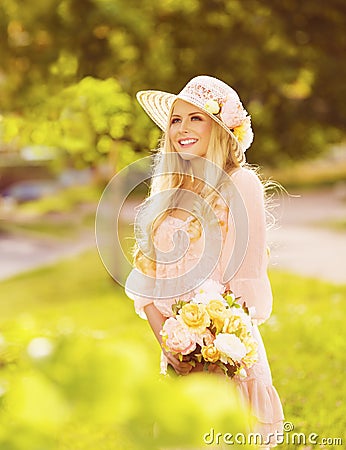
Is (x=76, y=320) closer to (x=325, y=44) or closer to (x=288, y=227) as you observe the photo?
(x=325, y=44)

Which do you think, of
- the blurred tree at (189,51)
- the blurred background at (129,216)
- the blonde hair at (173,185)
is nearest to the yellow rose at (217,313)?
the blonde hair at (173,185)

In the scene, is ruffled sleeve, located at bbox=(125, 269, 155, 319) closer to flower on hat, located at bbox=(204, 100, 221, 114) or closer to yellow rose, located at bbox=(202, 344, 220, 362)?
yellow rose, located at bbox=(202, 344, 220, 362)

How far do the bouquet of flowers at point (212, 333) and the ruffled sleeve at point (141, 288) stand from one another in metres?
0.28

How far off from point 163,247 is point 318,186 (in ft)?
74.6

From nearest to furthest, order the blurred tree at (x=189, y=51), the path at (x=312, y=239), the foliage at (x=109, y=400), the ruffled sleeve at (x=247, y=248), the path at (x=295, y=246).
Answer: the foliage at (x=109, y=400)
the ruffled sleeve at (x=247, y=248)
the blurred tree at (x=189, y=51)
the path at (x=312, y=239)
the path at (x=295, y=246)

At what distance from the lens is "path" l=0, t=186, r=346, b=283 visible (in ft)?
44.7

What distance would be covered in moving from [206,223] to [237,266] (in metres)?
0.17

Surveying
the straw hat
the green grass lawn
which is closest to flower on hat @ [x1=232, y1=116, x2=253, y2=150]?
the straw hat

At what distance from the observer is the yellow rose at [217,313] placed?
2186 mm

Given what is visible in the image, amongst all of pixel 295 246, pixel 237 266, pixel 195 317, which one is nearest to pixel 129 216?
pixel 295 246

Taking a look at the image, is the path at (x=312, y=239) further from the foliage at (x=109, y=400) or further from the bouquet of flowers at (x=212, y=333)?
the foliage at (x=109, y=400)

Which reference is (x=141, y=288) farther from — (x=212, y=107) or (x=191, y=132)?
(x=212, y=107)

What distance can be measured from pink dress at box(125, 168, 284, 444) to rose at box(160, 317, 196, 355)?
0.21 metres

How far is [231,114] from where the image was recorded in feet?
8.38
